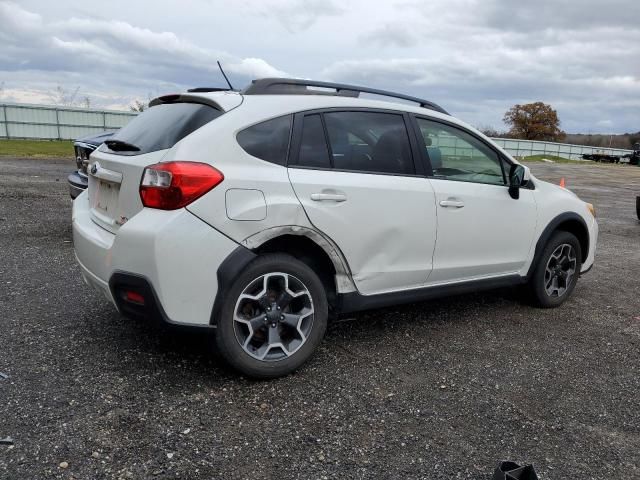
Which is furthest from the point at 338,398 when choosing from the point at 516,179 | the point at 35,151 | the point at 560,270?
the point at 35,151

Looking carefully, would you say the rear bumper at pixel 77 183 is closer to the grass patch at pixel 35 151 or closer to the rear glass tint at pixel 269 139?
the rear glass tint at pixel 269 139

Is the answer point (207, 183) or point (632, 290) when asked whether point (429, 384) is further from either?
point (632, 290)

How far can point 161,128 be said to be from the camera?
341cm

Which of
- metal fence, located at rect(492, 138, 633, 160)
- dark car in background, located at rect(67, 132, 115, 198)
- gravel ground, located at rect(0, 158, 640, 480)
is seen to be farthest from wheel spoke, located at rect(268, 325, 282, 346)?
metal fence, located at rect(492, 138, 633, 160)

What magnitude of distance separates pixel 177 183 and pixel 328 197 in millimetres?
917

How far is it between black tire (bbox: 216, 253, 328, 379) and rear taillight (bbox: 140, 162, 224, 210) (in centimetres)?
51

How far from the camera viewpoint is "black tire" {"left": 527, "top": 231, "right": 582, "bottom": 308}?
4887 millimetres

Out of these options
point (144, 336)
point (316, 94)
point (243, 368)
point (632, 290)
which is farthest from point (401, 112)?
point (632, 290)

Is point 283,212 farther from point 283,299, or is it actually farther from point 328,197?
point 283,299

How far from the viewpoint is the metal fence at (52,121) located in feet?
111

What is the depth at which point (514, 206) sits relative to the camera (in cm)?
454

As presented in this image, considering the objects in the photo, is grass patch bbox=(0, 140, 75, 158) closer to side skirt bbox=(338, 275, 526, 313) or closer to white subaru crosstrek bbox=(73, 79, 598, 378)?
white subaru crosstrek bbox=(73, 79, 598, 378)

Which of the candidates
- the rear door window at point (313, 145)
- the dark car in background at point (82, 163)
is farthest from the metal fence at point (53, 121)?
the rear door window at point (313, 145)

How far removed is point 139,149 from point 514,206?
291cm
